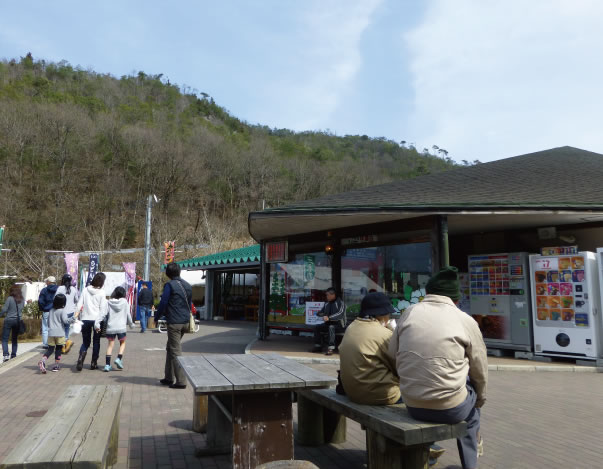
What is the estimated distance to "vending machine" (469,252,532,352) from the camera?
9.77 m

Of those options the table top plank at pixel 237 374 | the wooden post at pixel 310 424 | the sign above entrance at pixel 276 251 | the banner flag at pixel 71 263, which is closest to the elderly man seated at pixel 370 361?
the table top plank at pixel 237 374

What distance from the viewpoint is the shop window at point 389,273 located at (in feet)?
33.4

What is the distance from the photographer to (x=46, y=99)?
159 ft

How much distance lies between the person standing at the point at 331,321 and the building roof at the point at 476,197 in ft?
6.17

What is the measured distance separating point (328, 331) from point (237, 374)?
6.94 meters

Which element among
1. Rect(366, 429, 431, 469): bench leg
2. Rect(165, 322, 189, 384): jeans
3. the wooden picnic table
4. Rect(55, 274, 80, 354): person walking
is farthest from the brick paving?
Rect(55, 274, 80, 354): person walking

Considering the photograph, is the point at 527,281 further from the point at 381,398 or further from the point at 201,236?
the point at 201,236

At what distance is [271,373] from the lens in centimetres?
362

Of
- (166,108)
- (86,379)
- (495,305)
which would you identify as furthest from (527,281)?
(166,108)

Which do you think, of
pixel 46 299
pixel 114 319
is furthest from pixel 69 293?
pixel 114 319

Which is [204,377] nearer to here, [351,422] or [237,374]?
[237,374]

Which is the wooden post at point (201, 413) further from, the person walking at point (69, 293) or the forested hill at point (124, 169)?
the forested hill at point (124, 169)

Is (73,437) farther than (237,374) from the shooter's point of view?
No

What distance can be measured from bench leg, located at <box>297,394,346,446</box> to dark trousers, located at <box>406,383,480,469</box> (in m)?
1.36
